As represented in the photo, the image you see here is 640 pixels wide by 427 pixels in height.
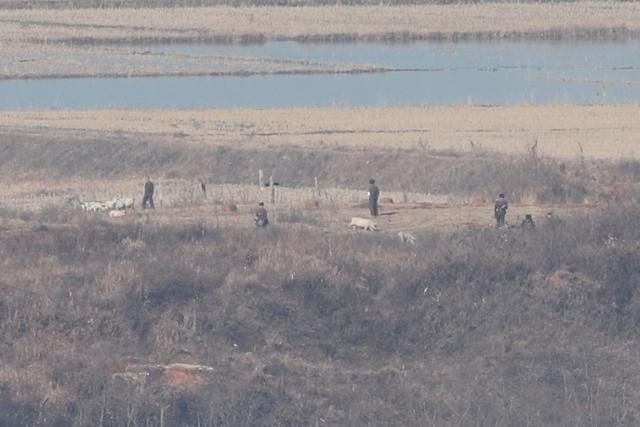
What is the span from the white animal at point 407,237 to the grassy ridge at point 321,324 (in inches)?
10.5

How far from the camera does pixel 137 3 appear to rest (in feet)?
273

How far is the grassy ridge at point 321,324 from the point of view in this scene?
83.4 ft

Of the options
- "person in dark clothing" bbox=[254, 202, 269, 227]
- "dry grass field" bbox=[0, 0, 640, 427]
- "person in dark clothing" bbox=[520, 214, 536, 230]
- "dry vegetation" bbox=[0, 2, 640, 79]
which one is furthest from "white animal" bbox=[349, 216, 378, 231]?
"dry vegetation" bbox=[0, 2, 640, 79]

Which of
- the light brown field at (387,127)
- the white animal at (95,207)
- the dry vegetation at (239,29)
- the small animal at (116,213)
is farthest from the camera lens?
the dry vegetation at (239,29)

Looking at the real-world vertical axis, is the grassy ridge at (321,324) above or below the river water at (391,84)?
below

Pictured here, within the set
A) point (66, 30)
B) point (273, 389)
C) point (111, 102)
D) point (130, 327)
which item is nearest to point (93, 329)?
point (130, 327)

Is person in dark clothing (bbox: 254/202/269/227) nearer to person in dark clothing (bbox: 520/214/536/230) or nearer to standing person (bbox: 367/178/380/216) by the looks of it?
standing person (bbox: 367/178/380/216)

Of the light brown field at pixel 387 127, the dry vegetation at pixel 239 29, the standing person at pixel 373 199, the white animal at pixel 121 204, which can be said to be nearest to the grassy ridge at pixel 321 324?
the standing person at pixel 373 199

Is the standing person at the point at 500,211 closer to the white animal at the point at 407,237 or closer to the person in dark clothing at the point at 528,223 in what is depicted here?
the person in dark clothing at the point at 528,223

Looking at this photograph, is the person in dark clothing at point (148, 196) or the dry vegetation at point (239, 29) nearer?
the person in dark clothing at point (148, 196)

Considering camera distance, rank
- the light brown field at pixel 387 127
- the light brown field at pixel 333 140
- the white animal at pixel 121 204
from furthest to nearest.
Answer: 1. the light brown field at pixel 387 127
2. the white animal at pixel 121 204
3. the light brown field at pixel 333 140

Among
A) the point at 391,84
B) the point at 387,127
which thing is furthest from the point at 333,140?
the point at 391,84

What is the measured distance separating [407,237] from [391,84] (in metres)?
26.9

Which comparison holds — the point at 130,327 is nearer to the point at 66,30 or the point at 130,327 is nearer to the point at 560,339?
the point at 560,339
